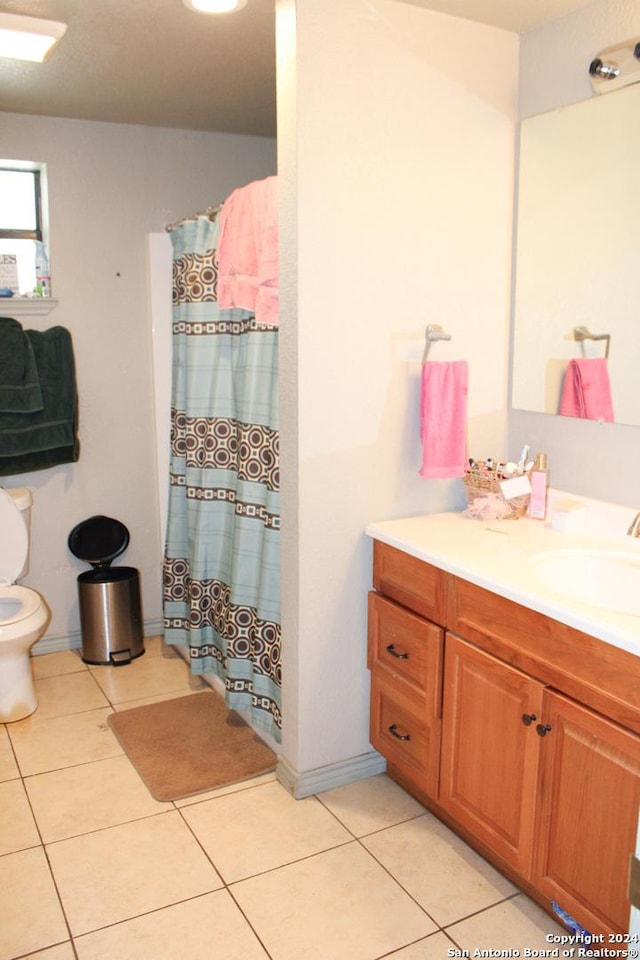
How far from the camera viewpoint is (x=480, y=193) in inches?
95.8

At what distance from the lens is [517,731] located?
6.23ft

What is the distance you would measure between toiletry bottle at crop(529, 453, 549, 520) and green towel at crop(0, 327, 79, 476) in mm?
1920

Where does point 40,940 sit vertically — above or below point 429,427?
below

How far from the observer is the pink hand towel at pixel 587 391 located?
226cm

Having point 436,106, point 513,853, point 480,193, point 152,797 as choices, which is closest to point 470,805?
point 513,853

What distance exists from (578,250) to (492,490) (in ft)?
2.34

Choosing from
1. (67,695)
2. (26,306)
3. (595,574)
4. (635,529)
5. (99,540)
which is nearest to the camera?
(635,529)

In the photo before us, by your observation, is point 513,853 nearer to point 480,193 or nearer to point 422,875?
point 422,875

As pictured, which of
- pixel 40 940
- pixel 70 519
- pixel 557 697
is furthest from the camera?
pixel 70 519

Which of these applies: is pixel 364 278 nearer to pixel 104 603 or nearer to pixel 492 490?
pixel 492 490

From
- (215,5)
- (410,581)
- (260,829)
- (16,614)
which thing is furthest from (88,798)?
(215,5)

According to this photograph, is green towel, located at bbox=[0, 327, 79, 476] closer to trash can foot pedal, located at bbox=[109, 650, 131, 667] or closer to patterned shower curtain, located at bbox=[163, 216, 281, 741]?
patterned shower curtain, located at bbox=[163, 216, 281, 741]

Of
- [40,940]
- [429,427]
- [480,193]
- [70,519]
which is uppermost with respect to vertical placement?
[480,193]

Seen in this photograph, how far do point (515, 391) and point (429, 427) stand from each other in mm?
386
